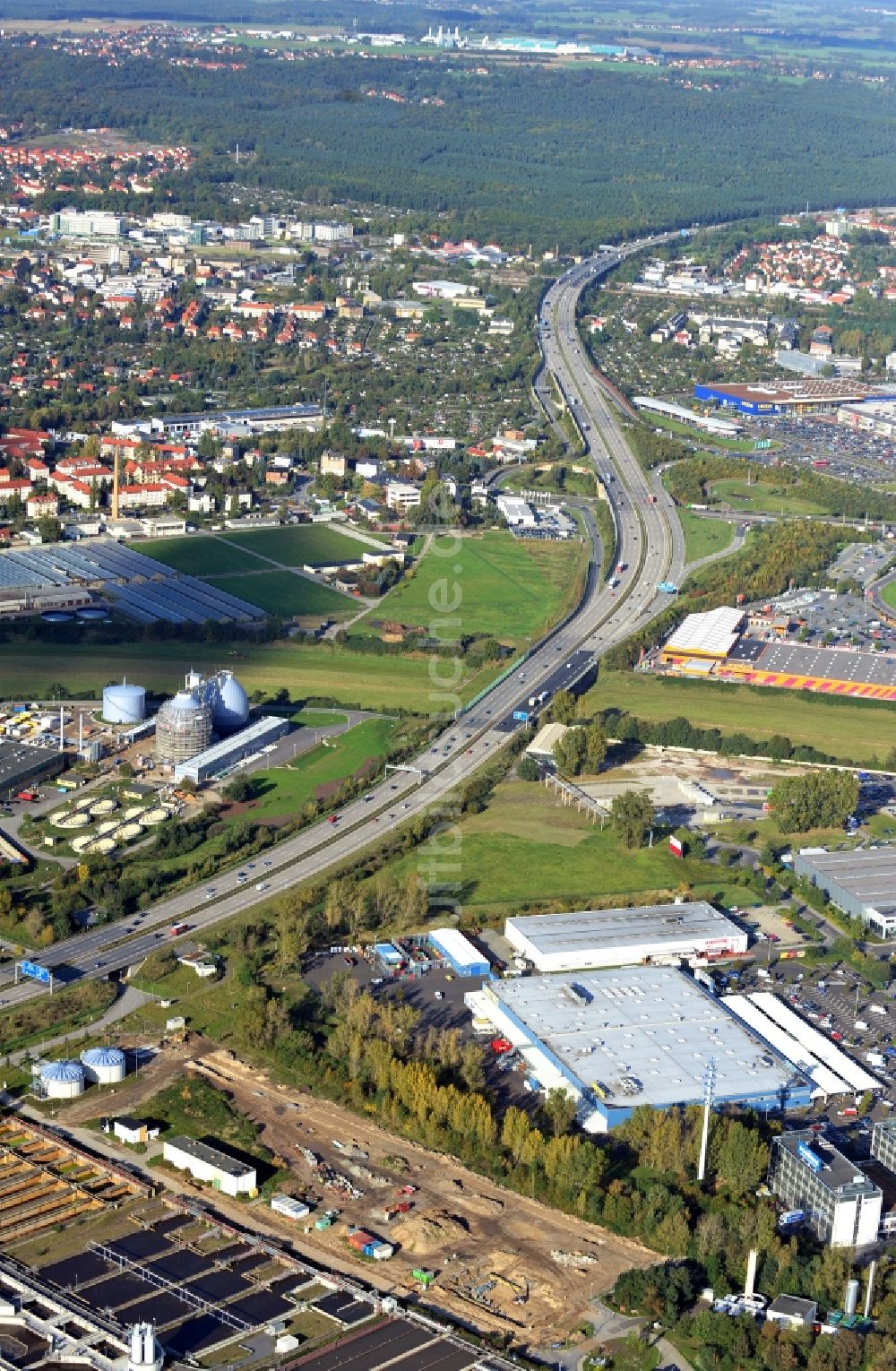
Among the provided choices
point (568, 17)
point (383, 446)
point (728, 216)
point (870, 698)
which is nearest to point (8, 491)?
point (383, 446)

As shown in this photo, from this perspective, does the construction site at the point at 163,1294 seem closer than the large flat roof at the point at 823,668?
Yes

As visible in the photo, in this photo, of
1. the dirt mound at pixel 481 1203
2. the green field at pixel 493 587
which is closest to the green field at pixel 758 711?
the green field at pixel 493 587

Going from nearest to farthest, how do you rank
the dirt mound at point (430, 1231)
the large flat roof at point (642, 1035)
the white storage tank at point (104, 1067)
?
the dirt mound at point (430, 1231) → the white storage tank at point (104, 1067) → the large flat roof at point (642, 1035)

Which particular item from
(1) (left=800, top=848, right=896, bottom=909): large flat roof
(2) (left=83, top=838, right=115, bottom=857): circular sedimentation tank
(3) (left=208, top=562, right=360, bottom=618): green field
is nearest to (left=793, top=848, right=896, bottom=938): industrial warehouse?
(1) (left=800, top=848, right=896, bottom=909): large flat roof

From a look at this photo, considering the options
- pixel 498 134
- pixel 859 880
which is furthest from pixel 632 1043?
pixel 498 134

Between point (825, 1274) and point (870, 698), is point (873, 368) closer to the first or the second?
point (870, 698)

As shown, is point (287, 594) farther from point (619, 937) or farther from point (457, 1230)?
point (457, 1230)

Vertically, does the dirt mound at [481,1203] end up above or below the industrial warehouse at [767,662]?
above

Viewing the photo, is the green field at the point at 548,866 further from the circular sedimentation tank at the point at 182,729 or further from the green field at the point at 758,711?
the green field at the point at 758,711
